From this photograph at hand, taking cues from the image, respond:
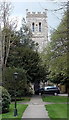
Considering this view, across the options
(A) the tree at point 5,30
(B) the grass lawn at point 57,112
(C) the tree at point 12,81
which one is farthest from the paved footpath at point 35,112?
(A) the tree at point 5,30

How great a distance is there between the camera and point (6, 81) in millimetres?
25078

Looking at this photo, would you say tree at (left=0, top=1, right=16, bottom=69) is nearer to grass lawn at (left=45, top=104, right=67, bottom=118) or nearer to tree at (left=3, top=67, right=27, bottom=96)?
tree at (left=3, top=67, right=27, bottom=96)

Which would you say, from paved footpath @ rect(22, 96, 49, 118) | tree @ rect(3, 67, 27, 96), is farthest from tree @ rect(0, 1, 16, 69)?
paved footpath @ rect(22, 96, 49, 118)

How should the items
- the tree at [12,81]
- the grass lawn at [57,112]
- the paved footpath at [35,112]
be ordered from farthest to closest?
the tree at [12,81] → the paved footpath at [35,112] → the grass lawn at [57,112]

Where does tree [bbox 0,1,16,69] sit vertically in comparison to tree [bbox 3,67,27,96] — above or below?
above

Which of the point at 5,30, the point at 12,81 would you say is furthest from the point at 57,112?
the point at 5,30

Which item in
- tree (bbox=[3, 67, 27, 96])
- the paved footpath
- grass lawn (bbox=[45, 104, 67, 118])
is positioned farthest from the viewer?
tree (bbox=[3, 67, 27, 96])

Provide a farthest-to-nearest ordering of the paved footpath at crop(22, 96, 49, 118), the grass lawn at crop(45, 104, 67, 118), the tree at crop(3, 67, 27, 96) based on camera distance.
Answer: the tree at crop(3, 67, 27, 96)
the paved footpath at crop(22, 96, 49, 118)
the grass lawn at crop(45, 104, 67, 118)

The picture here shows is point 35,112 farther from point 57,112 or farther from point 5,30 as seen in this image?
point 5,30

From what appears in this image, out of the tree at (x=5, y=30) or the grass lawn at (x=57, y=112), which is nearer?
the grass lawn at (x=57, y=112)

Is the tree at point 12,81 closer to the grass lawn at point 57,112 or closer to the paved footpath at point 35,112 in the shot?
the paved footpath at point 35,112

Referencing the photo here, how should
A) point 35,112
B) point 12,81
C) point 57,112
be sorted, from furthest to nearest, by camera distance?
point 12,81 < point 35,112 < point 57,112

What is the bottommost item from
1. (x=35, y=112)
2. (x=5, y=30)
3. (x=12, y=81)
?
(x=35, y=112)

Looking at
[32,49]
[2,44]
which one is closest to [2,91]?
[2,44]
